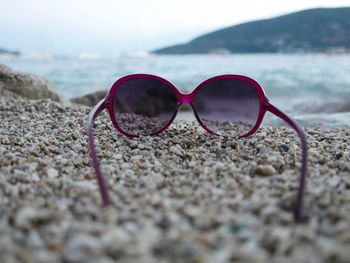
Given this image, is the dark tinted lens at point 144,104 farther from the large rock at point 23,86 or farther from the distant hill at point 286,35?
the distant hill at point 286,35

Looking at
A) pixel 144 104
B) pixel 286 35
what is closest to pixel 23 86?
pixel 144 104

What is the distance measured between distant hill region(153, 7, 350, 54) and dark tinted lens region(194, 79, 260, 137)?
20657mm

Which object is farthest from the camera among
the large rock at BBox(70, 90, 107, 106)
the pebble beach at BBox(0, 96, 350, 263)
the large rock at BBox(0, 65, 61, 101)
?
the large rock at BBox(70, 90, 107, 106)

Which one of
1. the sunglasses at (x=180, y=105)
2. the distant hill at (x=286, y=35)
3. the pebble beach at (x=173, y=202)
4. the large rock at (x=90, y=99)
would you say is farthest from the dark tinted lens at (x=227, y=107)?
the distant hill at (x=286, y=35)

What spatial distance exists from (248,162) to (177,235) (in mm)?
976

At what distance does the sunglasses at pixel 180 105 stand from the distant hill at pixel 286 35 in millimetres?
20685

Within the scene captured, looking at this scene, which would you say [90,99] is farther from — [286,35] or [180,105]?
[286,35]

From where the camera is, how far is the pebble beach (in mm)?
1165

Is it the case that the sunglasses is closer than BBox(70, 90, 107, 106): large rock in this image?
Yes

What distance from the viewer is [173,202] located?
1.51m

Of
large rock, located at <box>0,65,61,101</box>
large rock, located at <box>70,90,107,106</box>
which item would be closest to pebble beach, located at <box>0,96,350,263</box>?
large rock, located at <box>0,65,61,101</box>

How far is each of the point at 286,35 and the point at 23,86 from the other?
34883 millimetres

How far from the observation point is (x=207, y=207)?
1.47m

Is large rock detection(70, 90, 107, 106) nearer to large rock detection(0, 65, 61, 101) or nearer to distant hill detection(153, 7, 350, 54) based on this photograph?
large rock detection(0, 65, 61, 101)
